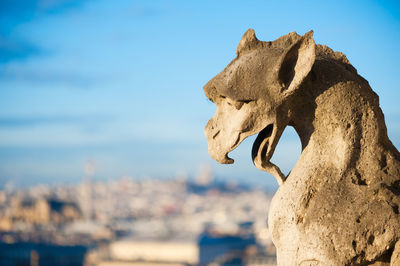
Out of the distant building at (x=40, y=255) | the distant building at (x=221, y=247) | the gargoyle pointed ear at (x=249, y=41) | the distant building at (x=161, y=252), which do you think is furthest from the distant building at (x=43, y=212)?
the gargoyle pointed ear at (x=249, y=41)

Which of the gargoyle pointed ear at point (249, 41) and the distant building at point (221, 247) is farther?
the distant building at point (221, 247)

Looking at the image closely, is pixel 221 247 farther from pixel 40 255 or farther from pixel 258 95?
pixel 258 95

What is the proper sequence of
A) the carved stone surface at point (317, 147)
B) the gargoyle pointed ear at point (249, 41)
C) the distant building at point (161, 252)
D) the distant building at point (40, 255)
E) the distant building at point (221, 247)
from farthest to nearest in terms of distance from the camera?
the distant building at point (40, 255) < the distant building at point (221, 247) < the distant building at point (161, 252) < the gargoyle pointed ear at point (249, 41) < the carved stone surface at point (317, 147)

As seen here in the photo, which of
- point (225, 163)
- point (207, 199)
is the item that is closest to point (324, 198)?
point (225, 163)

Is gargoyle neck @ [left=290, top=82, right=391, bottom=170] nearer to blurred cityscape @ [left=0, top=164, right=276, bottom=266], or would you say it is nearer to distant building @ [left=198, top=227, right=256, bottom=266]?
blurred cityscape @ [left=0, top=164, right=276, bottom=266]

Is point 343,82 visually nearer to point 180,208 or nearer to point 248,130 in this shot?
point 248,130

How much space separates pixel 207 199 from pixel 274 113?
106 m

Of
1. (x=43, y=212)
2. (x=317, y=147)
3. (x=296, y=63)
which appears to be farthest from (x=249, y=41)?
(x=43, y=212)

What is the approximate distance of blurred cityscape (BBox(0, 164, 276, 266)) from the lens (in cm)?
3841

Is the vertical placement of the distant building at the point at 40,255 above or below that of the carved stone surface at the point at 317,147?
above

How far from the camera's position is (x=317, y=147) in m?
2.21

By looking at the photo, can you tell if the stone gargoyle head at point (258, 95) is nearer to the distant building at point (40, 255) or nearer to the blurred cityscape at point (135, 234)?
the blurred cityscape at point (135, 234)

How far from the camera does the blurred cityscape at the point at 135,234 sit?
126 feet

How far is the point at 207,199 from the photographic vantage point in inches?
4235
